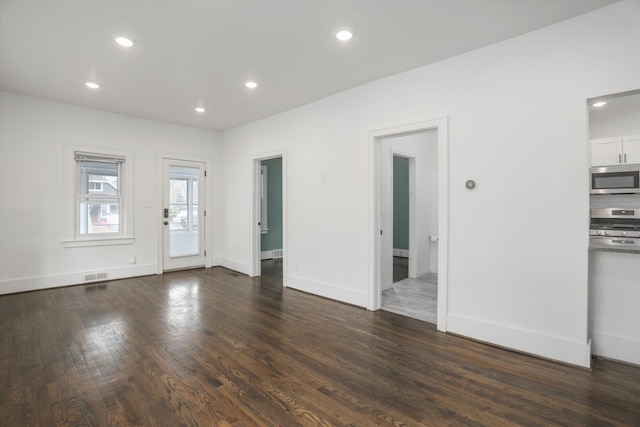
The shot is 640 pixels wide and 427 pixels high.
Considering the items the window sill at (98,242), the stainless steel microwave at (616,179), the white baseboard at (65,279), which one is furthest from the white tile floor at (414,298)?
the window sill at (98,242)

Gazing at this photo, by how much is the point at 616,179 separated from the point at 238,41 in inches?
145

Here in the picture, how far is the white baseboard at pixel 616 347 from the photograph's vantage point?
2.46 meters

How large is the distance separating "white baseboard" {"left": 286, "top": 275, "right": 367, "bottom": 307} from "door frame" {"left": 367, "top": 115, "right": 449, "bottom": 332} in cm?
16

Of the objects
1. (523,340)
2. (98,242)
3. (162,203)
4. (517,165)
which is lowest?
(523,340)

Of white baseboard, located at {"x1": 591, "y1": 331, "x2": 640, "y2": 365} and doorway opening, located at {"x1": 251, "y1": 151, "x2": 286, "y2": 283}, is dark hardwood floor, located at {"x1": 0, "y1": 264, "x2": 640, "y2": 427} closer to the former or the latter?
white baseboard, located at {"x1": 591, "y1": 331, "x2": 640, "y2": 365}

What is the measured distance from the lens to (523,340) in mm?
2711

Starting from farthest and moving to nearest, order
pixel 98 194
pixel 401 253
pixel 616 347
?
pixel 401 253
pixel 98 194
pixel 616 347

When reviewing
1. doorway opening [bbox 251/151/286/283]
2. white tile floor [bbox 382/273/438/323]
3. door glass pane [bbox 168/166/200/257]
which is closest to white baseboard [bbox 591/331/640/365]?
white tile floor [bbox 382/273/438/323]

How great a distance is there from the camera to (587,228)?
2439mm

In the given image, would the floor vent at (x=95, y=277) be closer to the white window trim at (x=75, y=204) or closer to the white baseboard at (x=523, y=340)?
the white window trim at (x=75, y=204)

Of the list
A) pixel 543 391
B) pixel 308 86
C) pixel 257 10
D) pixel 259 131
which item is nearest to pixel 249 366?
pixel 543 391

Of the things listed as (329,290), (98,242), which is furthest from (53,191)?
(329,290)

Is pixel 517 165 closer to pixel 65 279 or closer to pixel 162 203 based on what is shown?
pixel 162 203

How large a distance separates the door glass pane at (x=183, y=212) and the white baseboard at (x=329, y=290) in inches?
99.0
